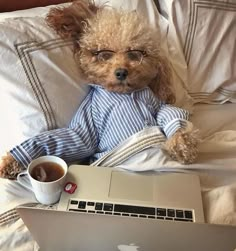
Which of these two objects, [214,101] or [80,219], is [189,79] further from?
[80,219]

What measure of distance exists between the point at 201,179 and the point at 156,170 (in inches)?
5.1

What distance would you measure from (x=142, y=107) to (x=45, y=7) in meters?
0.48

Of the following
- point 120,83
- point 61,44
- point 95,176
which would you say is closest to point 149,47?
point 120,83

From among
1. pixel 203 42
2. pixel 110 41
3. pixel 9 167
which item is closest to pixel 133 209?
pixel 9 167

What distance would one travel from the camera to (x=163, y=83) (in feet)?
3.67

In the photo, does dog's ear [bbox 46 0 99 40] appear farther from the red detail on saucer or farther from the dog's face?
the red detail on saucer

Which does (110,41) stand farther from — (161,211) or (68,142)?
(161,211)

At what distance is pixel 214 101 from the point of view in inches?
53.2

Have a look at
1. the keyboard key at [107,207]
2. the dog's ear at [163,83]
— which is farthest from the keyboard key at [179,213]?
the dog's ear at [163,83]

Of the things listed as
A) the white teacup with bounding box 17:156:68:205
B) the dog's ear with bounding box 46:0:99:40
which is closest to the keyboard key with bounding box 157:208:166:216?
the white teacup with bounding box 17:156:68:205

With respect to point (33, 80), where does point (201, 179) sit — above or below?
below

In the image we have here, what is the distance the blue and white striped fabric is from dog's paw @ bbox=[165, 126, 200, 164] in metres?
0.03

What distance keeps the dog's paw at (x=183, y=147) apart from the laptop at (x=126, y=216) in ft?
0.16

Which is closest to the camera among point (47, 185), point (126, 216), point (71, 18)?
point (126, 216)
